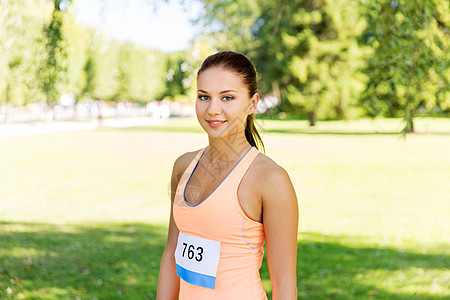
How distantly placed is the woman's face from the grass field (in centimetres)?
89

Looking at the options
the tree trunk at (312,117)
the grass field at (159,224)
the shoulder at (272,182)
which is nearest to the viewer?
the shoulder at (272,182)

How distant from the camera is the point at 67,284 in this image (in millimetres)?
6055

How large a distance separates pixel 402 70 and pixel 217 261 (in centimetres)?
267

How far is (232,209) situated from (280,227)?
183 millimetres

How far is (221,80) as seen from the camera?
176 cm

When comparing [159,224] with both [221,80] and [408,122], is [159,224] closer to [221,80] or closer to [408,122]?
[408,122]

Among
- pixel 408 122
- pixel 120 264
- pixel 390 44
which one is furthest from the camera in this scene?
pixel 120 264

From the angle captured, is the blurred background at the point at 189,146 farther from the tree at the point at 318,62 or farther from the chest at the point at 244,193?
the tree at the point at 318,62

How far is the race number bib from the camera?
1732 mm

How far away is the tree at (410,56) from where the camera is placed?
12.1 feet

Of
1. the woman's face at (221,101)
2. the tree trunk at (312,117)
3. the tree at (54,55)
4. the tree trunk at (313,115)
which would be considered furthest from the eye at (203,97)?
the tree trunk at (312,117)

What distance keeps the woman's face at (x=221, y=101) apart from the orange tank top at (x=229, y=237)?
0.13 meters

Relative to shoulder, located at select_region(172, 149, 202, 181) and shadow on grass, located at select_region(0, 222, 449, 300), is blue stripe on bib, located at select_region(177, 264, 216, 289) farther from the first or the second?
shadow on grass, located at select_region(0, 222, 449, 300)

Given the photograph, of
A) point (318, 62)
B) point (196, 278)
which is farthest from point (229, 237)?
point (318, 62)
